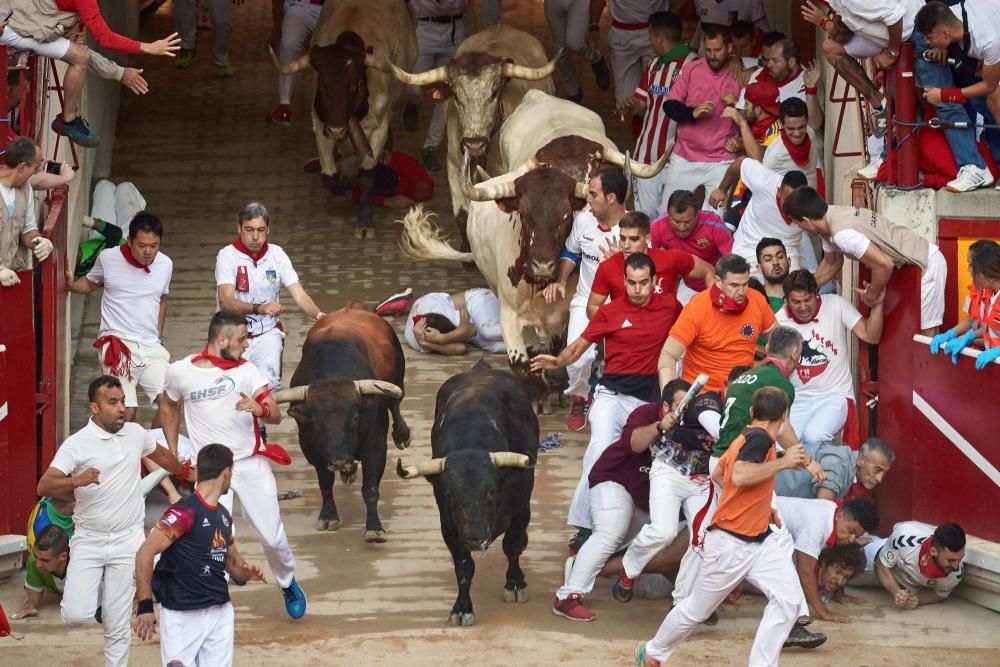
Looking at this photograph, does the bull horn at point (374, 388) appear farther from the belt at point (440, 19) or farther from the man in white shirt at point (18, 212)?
the belt at point (440, 19)

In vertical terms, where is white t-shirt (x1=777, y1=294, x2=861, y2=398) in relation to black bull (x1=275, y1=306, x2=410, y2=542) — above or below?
above

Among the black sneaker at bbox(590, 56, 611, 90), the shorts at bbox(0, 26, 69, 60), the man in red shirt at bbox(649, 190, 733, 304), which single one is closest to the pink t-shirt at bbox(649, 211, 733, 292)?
the man in red shirt at bbox(649, 190, 733, 304)

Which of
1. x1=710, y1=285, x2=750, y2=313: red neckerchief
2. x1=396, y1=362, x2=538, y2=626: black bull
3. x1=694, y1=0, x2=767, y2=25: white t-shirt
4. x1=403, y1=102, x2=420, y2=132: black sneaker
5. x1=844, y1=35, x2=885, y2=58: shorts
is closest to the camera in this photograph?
x1=396, y1=362, x2=538, y2=626: black bull

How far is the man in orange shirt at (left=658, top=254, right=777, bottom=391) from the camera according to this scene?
36.4 ft

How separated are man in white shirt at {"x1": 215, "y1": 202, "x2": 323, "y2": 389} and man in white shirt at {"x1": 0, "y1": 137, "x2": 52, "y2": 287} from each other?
3.94 feet

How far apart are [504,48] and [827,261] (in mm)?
6343

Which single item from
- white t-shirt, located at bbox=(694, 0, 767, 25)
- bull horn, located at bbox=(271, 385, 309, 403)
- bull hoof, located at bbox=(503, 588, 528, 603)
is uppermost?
white t-shirt, located at bbox=(694, 0, 767, 25)

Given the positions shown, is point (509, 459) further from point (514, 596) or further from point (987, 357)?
point (987, 357)

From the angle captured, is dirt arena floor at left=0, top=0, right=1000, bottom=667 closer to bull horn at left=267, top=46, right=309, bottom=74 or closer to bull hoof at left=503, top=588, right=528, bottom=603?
bull hoof at left=503, top=588, right=528, bottom=603

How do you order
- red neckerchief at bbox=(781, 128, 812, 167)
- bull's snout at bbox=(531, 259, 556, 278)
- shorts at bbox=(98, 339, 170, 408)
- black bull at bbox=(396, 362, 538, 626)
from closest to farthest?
black bull at bbox=(396, 362, 538, 626) < shorts at bbox=(98, 339, 170, 408) < bull's snout at bbox=(531, 259, 556, 278) < red neckerchief at bbox=(781, 128, 812, 167)

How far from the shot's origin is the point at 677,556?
35.9 ft

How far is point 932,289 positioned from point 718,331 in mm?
1313

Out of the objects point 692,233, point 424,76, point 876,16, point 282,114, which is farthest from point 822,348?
point 282,114

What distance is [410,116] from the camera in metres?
19.8
